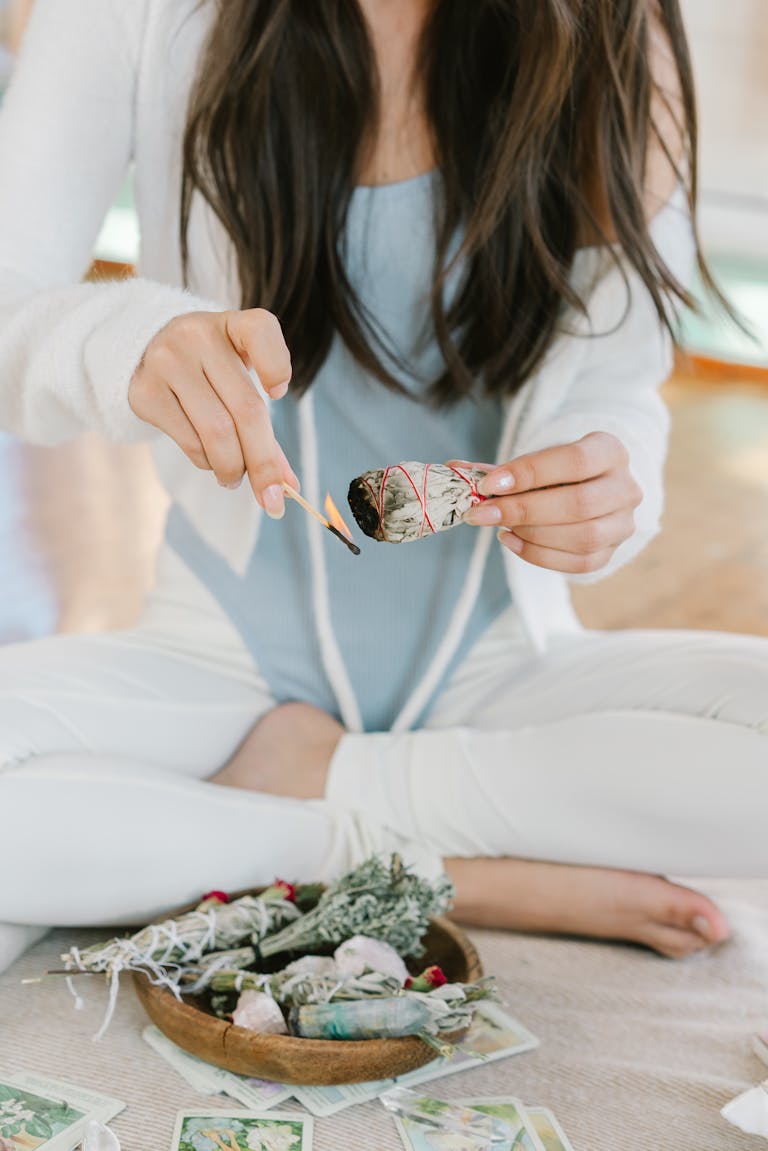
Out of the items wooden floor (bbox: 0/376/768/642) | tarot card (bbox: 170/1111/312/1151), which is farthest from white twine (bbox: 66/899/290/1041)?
wooden floor (bbox: 0/376/768/642)

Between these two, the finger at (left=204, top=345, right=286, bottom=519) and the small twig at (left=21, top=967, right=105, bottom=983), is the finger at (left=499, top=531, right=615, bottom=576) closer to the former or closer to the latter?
the finger at (left=204, top=345, right=286, bottom=519)

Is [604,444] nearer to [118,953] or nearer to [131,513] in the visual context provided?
[118,953]

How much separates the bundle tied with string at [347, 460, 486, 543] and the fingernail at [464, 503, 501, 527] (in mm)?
12

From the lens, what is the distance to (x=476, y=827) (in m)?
1.26

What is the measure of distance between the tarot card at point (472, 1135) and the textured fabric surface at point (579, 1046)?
0.01 metres

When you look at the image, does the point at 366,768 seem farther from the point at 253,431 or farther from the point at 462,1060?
the point at 253,431

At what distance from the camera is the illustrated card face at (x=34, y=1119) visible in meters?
0.88

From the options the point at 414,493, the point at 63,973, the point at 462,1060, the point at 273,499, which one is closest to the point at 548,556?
the point at 414,493

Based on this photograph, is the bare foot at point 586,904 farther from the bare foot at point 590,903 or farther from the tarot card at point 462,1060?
the tarot card at point 462,1060

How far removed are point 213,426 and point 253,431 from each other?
0.03m

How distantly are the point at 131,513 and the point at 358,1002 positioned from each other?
172 centimetres

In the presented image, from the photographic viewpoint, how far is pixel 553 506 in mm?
1002

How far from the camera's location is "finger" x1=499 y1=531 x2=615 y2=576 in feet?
3.45

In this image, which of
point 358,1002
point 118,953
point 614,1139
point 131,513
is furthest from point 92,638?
point 131,513
